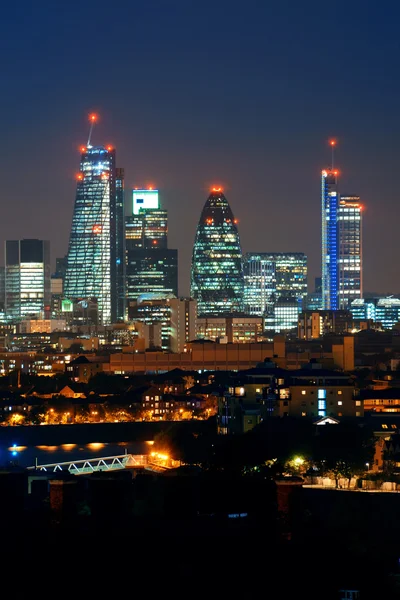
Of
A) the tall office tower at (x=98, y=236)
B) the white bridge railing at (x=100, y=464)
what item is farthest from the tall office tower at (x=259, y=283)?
the white bridge railing at (x=100, y=464)

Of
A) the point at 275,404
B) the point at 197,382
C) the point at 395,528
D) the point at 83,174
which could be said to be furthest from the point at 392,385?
the point at 83,174

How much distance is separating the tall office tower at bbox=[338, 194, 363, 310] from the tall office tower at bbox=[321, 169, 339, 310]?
60cm

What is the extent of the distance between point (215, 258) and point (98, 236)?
1189 centimetres

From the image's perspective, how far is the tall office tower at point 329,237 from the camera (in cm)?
18254

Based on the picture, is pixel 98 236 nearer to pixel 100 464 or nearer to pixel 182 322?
pixel 182 322

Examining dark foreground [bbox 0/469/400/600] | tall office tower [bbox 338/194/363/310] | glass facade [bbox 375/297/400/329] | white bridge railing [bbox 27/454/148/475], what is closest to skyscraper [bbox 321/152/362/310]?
tall office tower [bbox 338/194/363/310]

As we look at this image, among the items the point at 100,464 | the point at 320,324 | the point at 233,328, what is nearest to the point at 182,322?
the point at 233,328

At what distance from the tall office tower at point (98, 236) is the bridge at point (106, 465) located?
357 ft

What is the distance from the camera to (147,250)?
165 metres

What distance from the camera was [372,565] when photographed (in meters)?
15.1

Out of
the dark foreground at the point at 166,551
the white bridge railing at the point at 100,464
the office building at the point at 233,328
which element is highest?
the dark foreground at the point at 166,551

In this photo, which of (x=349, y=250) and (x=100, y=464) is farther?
(x=349, y=250)

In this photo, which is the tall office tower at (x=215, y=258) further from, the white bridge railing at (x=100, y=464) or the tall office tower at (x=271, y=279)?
the white bridge railing at (x=100, y=464)

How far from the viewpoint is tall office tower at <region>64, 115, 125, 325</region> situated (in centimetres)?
15862
